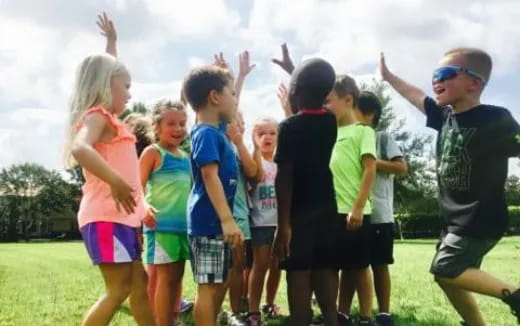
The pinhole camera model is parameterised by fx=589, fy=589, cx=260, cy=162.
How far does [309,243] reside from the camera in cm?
360

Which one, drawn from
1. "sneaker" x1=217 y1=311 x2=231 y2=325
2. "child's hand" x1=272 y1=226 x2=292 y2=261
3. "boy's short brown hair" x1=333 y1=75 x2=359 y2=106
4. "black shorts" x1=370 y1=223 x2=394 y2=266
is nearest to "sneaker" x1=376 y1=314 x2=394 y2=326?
"black shorts" x1=370 y1=223 x2=394 y2=266

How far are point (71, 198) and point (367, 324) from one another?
88.8m

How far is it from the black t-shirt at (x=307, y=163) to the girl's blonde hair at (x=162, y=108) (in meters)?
1.59

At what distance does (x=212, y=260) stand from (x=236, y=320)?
59.7 inches

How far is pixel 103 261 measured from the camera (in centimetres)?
354

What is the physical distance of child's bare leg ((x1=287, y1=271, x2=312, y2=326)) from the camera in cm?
357

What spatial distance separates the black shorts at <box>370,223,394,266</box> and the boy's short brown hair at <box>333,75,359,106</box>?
3.76 feet

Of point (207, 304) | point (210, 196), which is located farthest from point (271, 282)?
point (210, 196)

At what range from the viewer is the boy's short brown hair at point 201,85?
372 cm

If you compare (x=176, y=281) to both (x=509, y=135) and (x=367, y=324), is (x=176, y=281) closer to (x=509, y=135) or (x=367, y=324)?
(x=367, y=324)

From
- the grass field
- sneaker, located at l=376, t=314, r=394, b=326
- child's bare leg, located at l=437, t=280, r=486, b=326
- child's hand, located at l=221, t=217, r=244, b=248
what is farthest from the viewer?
the grass field

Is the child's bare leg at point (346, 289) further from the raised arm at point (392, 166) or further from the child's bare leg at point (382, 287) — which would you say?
the raised arm at point (392, 166)

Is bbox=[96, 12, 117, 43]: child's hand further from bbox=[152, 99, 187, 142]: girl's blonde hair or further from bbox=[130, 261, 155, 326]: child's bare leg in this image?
bbox=[130, 261, 155, 326]: child's bare leg

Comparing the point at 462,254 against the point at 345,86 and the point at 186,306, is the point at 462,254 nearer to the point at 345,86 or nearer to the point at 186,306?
the point at 345,86
